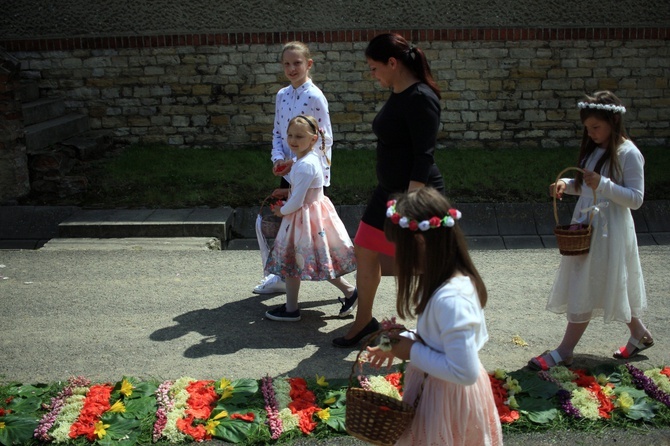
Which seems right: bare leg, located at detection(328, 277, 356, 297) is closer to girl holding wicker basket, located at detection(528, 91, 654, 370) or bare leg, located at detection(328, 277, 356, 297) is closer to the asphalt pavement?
the asphalt pavement

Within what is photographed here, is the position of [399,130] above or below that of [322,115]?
below

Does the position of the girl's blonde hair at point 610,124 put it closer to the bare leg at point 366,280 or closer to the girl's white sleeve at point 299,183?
the bare leg at point 366,280

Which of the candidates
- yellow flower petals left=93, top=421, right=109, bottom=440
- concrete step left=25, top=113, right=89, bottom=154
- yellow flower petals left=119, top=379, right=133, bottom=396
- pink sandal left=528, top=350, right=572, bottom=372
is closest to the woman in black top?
pink sandal left=528, top=350, right=572, bottom=372

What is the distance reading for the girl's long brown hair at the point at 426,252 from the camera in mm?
2771

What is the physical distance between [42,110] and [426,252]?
9.17 meters

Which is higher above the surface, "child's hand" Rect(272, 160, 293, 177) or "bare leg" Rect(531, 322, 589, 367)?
"child's hand" Rect(272, 160, 293, 177)

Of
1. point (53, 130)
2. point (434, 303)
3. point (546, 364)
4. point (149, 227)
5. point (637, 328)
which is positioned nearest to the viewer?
point (434, 303)

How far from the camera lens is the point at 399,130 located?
A: 4496 mm

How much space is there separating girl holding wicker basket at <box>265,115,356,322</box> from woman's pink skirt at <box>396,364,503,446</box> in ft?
8.01

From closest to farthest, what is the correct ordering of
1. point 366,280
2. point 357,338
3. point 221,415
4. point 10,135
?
1. point 221,415
2. point 366,280
3. point 357,338
4. point 10,135

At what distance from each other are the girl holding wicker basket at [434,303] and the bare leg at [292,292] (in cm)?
257

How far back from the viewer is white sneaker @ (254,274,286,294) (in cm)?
620

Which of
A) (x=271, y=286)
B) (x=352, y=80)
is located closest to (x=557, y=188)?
(x=271, y=286)

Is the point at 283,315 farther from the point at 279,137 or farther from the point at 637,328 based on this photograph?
the point at 637,328
